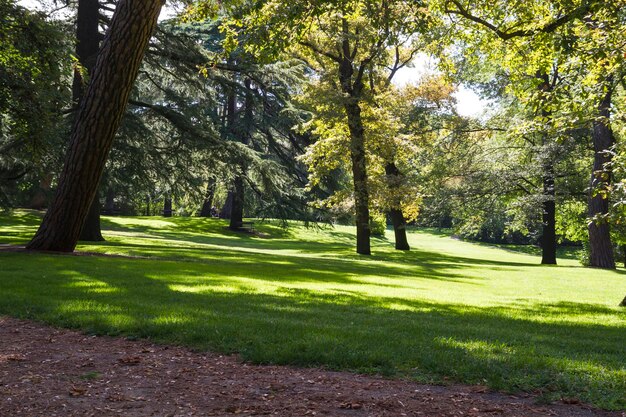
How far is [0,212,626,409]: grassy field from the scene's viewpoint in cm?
525

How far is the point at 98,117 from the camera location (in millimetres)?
12359

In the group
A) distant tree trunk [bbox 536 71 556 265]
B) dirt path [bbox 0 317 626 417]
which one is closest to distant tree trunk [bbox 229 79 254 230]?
distant tree trunk [bbox 536 71 556 265]

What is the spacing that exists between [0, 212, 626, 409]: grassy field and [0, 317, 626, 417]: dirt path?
0.97 ft

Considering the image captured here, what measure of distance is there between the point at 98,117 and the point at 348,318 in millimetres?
→ 7801

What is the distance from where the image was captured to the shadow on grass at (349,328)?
516 centimetres

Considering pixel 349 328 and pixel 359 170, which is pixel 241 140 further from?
pixel 349 328

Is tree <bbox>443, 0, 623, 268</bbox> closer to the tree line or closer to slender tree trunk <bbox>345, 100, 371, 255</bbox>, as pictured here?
the tree line

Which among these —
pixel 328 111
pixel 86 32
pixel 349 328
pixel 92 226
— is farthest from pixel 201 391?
pixel 328 111

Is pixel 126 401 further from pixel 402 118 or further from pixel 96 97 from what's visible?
pixel 402 118

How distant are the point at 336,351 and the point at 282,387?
1.02 meters

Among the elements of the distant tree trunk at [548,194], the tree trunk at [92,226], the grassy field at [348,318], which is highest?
the distant tree trunk at [548,194]

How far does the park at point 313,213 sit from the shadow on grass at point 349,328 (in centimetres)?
4

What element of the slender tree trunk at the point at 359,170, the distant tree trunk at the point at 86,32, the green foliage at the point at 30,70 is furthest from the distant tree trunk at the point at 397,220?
the green foliage at the point at 30,70

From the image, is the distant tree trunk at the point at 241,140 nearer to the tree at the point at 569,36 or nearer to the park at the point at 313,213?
the park at the point at 313,213
